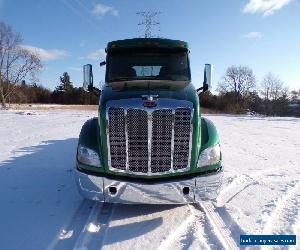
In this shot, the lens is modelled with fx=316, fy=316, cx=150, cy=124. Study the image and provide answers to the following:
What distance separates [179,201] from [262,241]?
45.0 inches

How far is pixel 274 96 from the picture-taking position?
78562mm

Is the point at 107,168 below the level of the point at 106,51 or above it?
below

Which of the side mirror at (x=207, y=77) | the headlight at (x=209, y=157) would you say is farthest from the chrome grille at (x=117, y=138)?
the side mirror at (x=207, y=77)

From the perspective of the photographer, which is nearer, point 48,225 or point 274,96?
point 48,225

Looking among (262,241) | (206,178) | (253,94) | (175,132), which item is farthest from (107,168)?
(253,94)

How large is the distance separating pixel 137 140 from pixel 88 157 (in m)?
0.76

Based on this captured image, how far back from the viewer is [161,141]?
4.32 meters

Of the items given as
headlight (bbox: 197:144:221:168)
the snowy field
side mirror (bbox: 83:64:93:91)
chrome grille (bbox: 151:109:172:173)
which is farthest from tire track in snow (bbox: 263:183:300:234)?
side mirror (bbox: 83:64:93:91)

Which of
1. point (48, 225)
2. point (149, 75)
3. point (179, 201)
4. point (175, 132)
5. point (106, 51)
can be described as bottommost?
→ point (48, 225)

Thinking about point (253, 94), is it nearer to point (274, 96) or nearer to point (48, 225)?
point (274, 96)

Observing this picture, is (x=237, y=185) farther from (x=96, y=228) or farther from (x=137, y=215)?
(x=96, y=228)

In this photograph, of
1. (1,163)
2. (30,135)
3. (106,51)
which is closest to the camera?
(106,51)

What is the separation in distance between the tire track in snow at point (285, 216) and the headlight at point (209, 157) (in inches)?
44.3

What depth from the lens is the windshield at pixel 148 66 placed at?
5.91 metres
